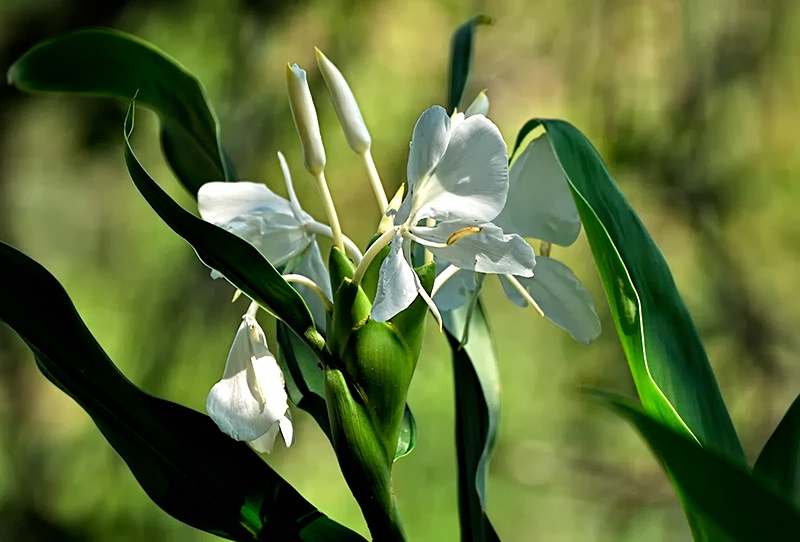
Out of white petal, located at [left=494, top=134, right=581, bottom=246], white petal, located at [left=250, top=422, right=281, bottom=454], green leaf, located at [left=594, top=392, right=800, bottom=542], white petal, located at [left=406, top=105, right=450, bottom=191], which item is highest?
white petal, located at [left=406, top=105, right=450, bottom=191]

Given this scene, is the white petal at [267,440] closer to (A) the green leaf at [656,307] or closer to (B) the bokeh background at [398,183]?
(A) the green leaf at [656,307]

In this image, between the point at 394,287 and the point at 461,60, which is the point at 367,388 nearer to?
the point at 394,287

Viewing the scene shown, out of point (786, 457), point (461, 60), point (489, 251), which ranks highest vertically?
point (461, 60)

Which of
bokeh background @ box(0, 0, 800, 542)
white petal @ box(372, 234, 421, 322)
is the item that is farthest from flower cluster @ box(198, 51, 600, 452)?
bokeh background @ box(0, 0, 800, 542)

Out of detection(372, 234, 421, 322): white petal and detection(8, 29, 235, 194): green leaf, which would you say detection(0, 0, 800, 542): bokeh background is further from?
detection(372, 234, 421, 322): white petal

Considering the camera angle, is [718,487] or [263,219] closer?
[718,487]

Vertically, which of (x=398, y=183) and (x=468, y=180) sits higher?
(x=398, y=183)

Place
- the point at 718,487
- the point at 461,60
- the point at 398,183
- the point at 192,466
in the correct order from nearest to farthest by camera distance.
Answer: the point at 718,487
the point at 192,466
the point at 461,60
the point at 398,183

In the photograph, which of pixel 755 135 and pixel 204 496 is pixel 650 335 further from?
pixel 755 135

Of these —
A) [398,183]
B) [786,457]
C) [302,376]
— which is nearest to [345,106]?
[302,376]
